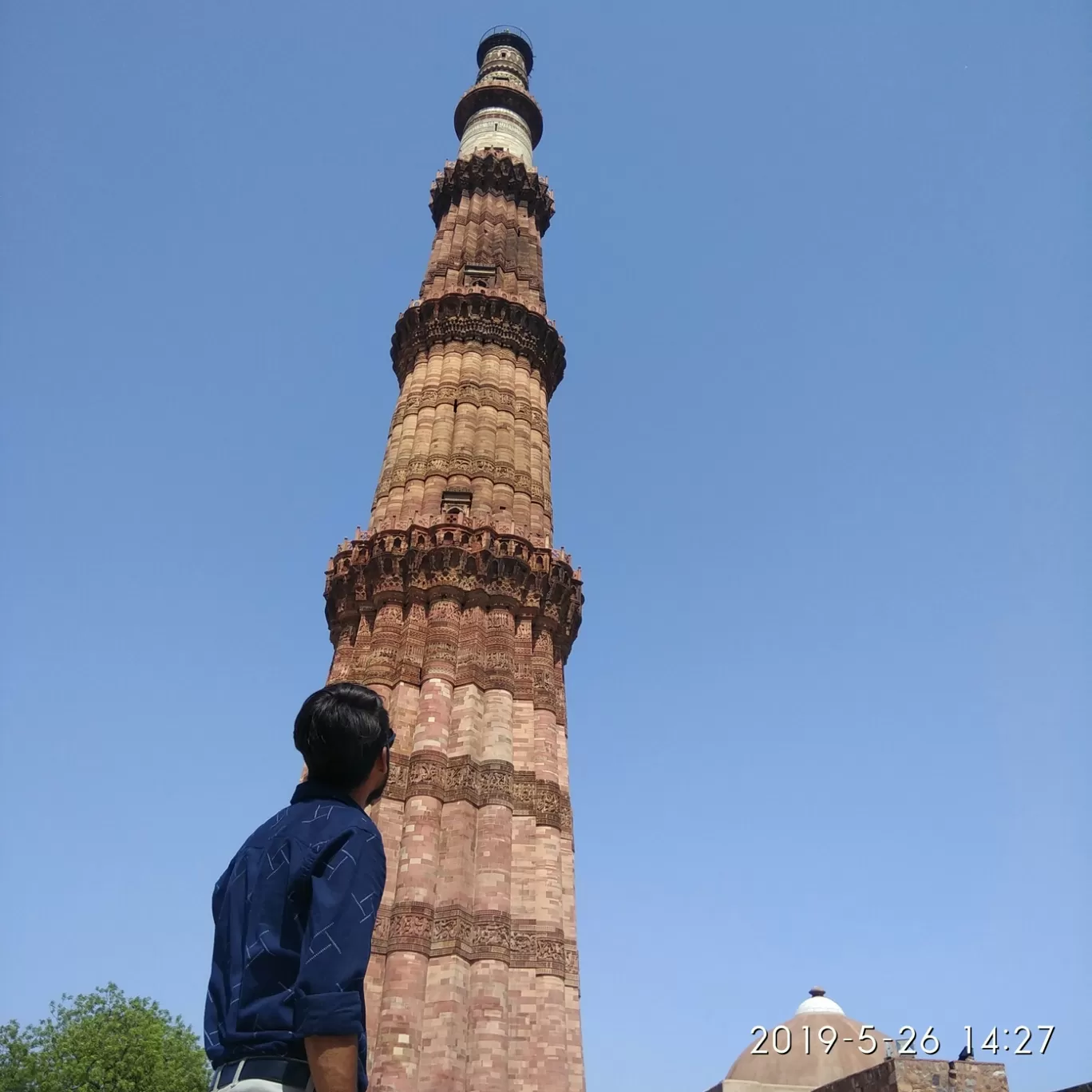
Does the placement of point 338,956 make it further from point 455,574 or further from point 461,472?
point 461,472

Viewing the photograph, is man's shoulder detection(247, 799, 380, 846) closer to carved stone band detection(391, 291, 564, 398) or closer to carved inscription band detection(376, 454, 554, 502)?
carved inscription band detection(376, 454, 554, 502)

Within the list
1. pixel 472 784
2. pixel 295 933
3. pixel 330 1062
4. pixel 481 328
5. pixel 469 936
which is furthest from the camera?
pixel 481 328

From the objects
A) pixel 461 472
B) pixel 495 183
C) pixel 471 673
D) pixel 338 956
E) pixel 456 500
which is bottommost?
pixel 338 956

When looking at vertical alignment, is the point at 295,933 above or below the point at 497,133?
below

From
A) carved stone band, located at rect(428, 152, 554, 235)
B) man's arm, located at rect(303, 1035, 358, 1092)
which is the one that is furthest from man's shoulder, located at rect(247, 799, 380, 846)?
carved stone band, located at rect(428, 152, 554, 235)

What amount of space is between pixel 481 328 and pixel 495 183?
24.4 feet

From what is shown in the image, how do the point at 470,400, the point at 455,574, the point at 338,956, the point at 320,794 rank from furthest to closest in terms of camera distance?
1. the point at 470,400
2. the point at 455,574
3. the point at 320,794
4. the point at 338,956

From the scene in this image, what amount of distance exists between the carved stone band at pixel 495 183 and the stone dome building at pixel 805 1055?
23.4m

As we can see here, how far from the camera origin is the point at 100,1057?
28938 millimetres

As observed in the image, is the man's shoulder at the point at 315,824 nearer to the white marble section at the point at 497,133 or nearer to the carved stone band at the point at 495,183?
the carved stone band at the point at 495,183

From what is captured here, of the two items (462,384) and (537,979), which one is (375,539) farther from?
(537,979)

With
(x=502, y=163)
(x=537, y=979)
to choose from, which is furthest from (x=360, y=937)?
(x=502, y=163)

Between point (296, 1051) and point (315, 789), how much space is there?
2.67 feet

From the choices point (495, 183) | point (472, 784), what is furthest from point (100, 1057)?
point (495, 183)
